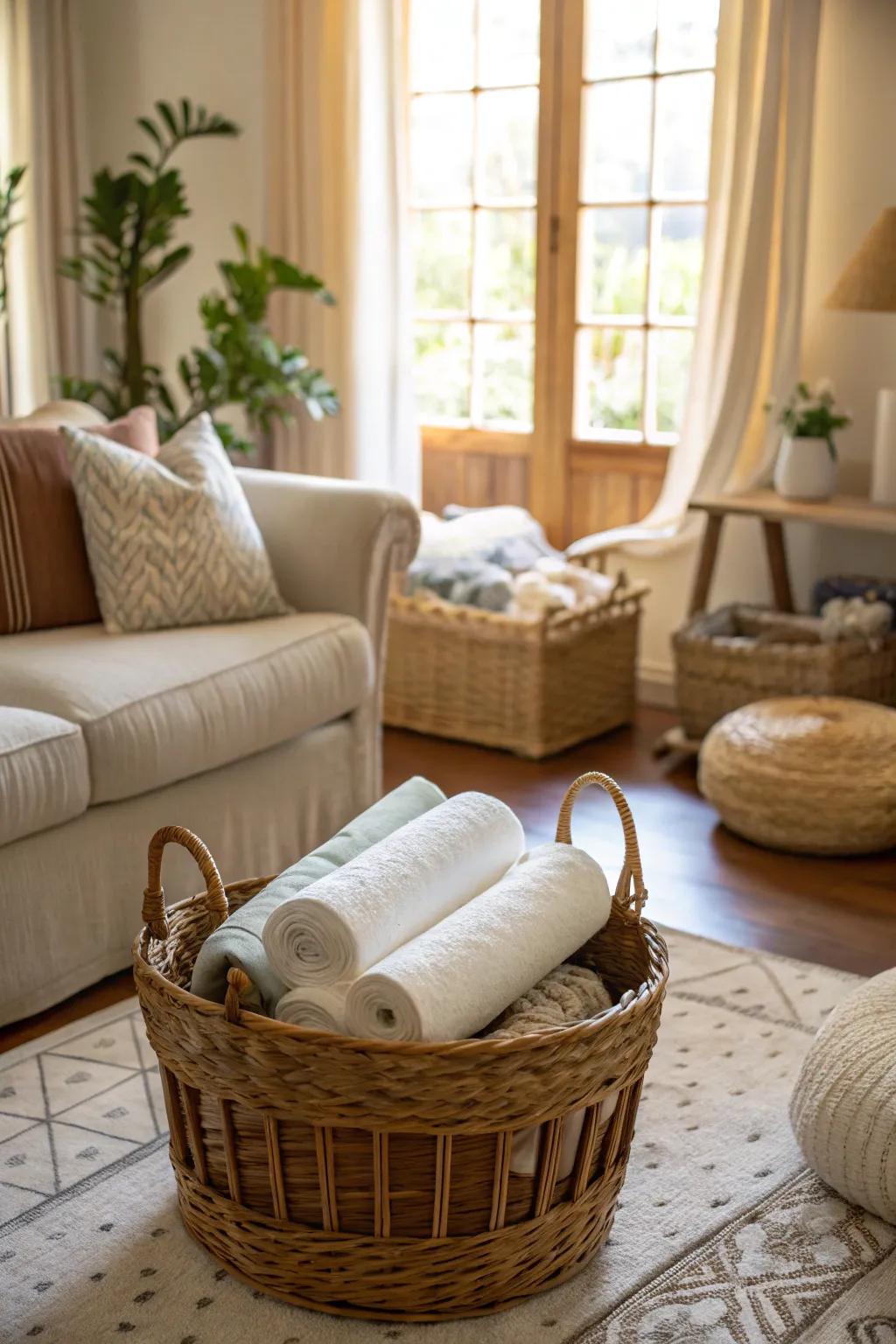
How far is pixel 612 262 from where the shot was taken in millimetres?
4051

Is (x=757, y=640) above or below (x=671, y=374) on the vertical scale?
below

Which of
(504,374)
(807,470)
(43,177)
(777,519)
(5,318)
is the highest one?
(43,177)

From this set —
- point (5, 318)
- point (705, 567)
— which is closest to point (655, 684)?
point (705, 567)

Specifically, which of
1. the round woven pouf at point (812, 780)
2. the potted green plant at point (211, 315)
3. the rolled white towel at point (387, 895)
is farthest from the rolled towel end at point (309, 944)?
the potted green plant at point (211, 315)

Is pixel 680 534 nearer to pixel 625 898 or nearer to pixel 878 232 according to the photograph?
pixel 878 232

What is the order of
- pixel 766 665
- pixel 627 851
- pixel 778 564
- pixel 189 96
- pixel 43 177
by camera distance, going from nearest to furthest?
1. pixel 627 851
2. pixel 766 665
3. pixel 778 564
4. pixel 189 96
5. pixel 43 177

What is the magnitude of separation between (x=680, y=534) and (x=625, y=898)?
90.1 inches

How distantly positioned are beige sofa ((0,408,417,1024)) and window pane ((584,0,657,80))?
1716 millimetres

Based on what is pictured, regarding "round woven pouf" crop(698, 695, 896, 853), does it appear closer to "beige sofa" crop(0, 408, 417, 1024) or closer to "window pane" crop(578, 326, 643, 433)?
"beige sofa" crop(0, 408, 417, 1024)

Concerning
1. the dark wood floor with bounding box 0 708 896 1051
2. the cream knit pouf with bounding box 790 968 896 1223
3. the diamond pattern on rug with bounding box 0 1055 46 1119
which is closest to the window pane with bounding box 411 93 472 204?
the dark wood floor with bounding box 0 708 896 1051

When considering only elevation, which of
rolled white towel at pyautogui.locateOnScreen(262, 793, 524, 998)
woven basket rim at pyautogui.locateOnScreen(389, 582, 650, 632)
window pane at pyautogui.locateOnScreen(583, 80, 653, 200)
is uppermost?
window pane at pyautogui.locateOnScreen(583, 80, 653, 200)

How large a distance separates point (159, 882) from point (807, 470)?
226 centimetres

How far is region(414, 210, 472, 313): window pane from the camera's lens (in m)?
4.37

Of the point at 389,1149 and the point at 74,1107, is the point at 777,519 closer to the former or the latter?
the point at 74,1107
